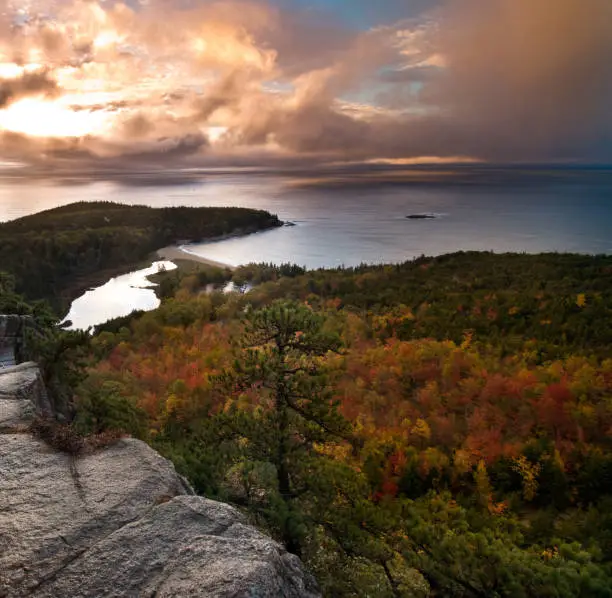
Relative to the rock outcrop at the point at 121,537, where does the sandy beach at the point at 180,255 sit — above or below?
below

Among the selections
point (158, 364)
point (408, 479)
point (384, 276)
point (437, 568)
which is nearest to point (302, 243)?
point (384, 276)

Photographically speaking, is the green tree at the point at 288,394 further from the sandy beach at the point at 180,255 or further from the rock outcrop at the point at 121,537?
the sandy beach at the point at 180,255

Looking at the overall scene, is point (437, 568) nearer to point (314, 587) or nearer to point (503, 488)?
point (314, 587)

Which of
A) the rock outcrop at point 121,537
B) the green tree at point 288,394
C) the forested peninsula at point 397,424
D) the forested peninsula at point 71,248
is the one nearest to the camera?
the rock outcrop at point 121,537

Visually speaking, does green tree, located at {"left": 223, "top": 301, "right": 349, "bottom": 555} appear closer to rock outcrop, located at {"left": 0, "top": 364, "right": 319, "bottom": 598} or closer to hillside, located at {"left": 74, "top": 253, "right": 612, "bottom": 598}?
hillside, located at {"left": 74, "top": 253, "right": 612, "bottom": 598}

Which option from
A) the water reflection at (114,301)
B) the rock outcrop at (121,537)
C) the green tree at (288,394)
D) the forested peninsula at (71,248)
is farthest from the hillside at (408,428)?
the forested peninsula at (71,248)

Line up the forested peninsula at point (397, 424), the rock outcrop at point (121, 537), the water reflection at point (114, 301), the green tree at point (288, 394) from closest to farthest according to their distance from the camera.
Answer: the rock outcrop at point (121, 537) → the forested peninsula at point (397, 424) → the green tree at point (288, 394) → the water reflection at point (114, 301)

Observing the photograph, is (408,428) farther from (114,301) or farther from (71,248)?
(71,248)

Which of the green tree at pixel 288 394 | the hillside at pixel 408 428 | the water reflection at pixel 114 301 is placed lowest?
the water reflection at pixel 114 301

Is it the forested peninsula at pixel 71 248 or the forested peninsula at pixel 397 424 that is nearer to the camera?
the forested peninsula at pixel 397 424

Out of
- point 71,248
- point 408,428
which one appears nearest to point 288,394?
point 408,428
